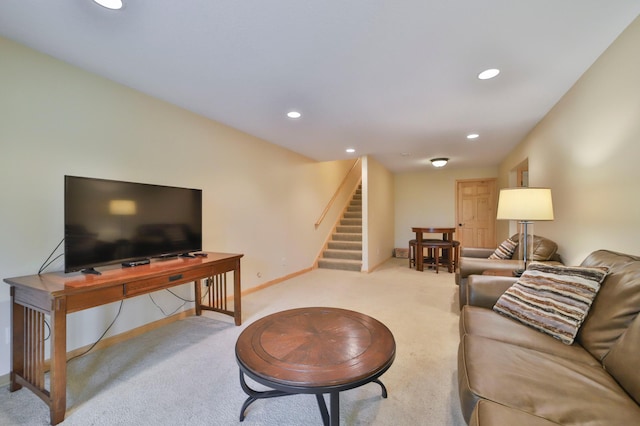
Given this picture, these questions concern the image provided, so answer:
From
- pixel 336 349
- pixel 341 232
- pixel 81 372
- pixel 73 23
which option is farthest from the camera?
pixel 341 232

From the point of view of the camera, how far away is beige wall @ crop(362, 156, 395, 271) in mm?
5371

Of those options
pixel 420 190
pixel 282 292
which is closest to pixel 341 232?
pixel 420 190

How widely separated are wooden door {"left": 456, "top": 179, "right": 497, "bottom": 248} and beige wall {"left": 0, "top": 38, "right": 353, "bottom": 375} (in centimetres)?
525

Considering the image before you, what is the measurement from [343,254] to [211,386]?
14.1ft

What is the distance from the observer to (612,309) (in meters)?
1.38

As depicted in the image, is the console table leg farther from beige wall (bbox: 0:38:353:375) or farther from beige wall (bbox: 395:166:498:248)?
beige wall (bbox: 395:166:498:248)

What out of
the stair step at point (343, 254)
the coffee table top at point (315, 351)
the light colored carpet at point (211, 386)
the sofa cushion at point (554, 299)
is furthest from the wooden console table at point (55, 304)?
the stair step at point (343, 254)

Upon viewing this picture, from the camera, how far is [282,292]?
4008 mm

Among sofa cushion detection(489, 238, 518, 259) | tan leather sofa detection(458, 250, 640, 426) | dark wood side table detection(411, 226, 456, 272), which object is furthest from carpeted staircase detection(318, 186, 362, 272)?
tan leather sofa detection(458, 250, 640, 426)

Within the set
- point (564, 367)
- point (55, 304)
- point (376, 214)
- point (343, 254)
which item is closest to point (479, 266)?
point (564, 367)

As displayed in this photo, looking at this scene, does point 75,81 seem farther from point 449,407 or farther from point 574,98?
point 574,98

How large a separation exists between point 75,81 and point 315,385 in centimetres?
291

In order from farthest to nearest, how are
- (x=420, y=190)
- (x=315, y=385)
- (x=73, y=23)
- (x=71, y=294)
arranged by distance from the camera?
(x=420, y=190)
(x=73, y=23)
(x=71, y=294)
(x=315, y=385)

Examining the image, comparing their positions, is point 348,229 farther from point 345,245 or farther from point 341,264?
point 341,264
